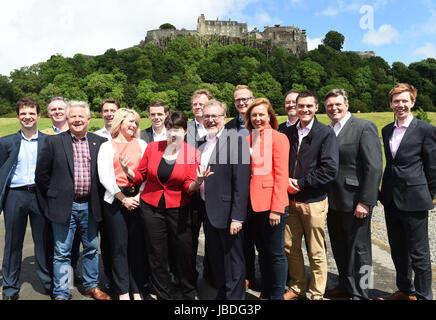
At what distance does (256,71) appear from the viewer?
7606 cm

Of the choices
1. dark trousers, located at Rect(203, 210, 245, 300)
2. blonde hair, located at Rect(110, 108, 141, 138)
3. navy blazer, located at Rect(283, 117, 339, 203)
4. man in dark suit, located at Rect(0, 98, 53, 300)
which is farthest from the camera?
man in dark suit, located at Rect(0, 98, 53, 300)

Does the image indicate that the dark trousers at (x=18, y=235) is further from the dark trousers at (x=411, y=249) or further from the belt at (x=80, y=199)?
the dark trousers at (x=411, y=249)

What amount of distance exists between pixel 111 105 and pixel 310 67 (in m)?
75.2

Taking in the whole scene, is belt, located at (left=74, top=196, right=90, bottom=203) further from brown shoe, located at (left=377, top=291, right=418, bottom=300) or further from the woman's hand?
brown shoe, located at (left=377, top=291, right=418, bottom=300)

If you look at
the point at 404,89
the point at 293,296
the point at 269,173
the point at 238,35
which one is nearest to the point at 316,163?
the point at 269,173

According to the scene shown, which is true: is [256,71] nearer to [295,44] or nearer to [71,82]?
[295,44]

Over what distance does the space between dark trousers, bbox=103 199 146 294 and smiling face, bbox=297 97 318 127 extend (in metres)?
2.25

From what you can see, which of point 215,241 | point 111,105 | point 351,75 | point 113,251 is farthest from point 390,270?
point 351,75

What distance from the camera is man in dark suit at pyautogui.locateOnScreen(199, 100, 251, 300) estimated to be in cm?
367

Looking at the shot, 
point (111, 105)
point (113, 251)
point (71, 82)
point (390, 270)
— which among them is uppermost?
point (71, 82)

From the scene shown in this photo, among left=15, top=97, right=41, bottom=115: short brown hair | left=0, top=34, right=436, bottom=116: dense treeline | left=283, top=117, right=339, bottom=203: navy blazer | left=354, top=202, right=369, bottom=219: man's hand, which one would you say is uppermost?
left=0, top=34, right=436, bottom=116: dense treeline

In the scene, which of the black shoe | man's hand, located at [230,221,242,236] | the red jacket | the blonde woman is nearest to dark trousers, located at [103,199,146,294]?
the blonde woman

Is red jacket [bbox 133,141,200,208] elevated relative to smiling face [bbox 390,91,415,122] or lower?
lower

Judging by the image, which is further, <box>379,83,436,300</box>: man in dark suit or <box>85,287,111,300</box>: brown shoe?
<box>85,287,111,300</box>: brown shoe
